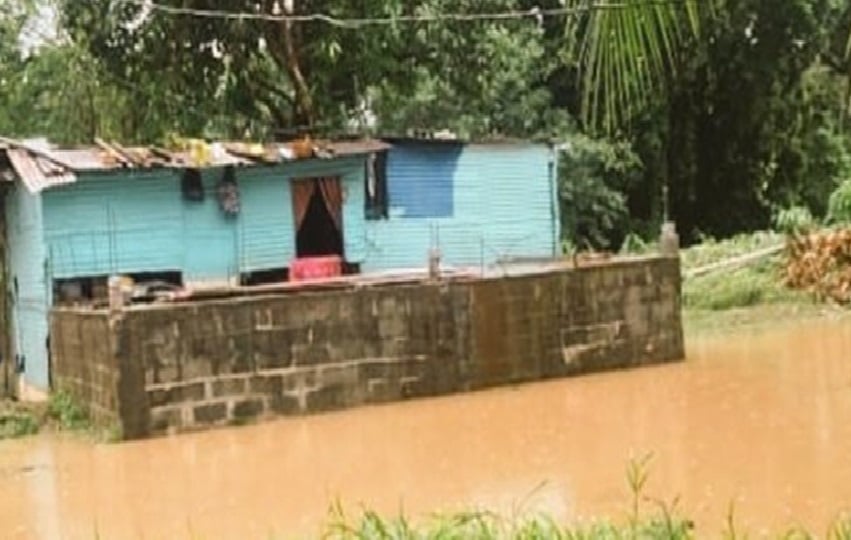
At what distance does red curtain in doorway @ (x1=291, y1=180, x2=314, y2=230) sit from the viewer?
61.9ft

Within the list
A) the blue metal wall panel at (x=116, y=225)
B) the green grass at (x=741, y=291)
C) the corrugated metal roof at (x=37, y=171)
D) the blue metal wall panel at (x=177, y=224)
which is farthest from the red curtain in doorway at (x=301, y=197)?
the green grass at (x=741, y=291)

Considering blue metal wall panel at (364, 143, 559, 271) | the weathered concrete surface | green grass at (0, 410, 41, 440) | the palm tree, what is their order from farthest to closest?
blue metal wall panel at (364, 143, 559, 271) < green grass at (0, 410, 41, 440) < the weathered concrete surface < the palm tree

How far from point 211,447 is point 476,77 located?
1157cm

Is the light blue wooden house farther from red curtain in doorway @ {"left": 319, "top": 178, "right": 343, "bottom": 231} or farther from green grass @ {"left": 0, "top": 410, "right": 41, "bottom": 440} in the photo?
green grass @ {"left": 0, "top": 410, "right": 41, "bottom": 440}

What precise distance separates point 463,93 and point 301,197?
5.63 m

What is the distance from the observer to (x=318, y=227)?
19391 mm

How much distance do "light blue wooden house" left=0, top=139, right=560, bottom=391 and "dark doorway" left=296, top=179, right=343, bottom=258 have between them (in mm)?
20

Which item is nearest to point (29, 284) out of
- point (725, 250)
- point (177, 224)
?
point (177, 224)

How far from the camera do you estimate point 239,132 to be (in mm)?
23938

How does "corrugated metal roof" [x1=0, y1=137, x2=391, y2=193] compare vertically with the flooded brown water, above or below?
above

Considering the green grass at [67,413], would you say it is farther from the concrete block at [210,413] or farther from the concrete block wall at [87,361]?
the concrete block at [210,413]

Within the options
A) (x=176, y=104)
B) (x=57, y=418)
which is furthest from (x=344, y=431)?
(x=176, y=104)

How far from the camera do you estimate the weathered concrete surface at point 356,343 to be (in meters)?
14.0

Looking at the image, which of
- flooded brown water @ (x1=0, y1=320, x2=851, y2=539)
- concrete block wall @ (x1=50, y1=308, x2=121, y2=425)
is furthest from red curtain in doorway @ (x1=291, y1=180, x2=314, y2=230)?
flooded brown water @ (x1=0, y1=320, x2=851, y2=539)
